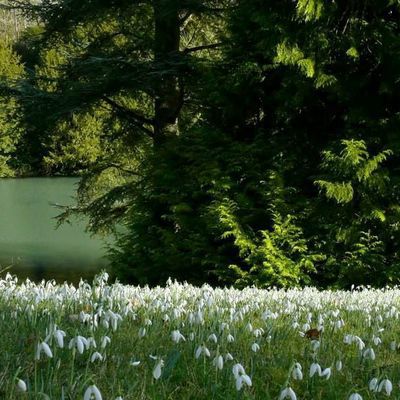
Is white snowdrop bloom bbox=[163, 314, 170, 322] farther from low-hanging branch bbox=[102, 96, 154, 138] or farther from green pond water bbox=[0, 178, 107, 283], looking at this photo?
low-hanging branch bbox=[102, 96, 154, 138]

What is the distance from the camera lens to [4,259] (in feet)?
77.5

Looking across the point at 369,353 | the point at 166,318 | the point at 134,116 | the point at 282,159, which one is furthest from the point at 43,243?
the point at 369,353

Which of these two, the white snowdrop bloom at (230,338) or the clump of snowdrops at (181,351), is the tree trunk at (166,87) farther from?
the white snowdrop bloom at (230,338)

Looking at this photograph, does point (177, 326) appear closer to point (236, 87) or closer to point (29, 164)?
point (236, 87)

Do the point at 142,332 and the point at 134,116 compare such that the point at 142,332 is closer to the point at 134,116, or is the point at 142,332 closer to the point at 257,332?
the point at 257,332

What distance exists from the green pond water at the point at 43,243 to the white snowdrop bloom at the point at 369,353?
12115 mm

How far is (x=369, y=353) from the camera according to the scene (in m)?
2.86

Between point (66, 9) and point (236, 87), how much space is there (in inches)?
260

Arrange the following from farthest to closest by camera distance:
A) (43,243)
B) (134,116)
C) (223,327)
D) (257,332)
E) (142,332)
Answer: (43,243)
(134,116)
(257,332)
(223,327)
(142,332)

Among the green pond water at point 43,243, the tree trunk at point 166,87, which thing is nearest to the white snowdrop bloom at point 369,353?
the tree trunk at point 166,87

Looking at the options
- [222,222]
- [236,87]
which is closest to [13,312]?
[222,222]

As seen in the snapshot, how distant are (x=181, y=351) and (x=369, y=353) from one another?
0.91m

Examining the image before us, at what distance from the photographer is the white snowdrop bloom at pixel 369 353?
2.75 metres

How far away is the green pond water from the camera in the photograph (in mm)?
21688
